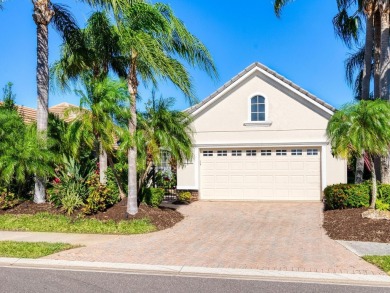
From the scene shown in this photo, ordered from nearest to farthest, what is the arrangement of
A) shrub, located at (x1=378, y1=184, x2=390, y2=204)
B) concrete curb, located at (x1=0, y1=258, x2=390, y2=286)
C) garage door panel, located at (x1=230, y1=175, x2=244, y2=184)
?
concrete curb, located at (x1=0, y1=258, x2=390, y2=286) → shrub, located at (x1=378, y1=184, x2=390, y2=204) → garage door panel, located at (x1=230, y1=175, x2=244, y2=184)

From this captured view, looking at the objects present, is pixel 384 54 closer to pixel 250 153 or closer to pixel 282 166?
pixel 282 166

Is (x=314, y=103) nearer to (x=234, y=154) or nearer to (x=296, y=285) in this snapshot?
(x=234, y=154)

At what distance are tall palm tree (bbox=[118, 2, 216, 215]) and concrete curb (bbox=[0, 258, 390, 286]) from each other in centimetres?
448

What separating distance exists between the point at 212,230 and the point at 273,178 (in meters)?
7.16

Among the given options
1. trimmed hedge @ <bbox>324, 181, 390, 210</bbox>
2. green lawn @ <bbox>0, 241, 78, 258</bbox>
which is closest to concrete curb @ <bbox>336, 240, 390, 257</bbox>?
trimmed hedge @ <bbox>324, 181, 390, 210</bbox>

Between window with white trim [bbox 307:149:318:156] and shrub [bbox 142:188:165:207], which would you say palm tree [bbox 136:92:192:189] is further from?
window with white trim [bbox 307:149:318:156]

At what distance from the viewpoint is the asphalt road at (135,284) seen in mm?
6094

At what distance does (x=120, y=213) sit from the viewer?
12062 mm

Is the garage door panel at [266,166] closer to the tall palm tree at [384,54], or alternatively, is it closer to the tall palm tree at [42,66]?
the tall palm tree at [384,54]

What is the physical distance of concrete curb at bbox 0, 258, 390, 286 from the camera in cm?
665

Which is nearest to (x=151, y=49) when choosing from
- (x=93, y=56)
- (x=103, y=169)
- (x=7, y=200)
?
(x=93, y=56)

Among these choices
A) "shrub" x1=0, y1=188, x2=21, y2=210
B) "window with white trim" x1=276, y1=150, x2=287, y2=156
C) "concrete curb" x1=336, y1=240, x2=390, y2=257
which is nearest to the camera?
"concrete curb" x1=336, y1=240, x2=390, y2=257

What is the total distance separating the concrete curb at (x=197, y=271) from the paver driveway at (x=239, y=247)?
282 millimetres

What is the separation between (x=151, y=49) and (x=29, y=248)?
18.9 ft
